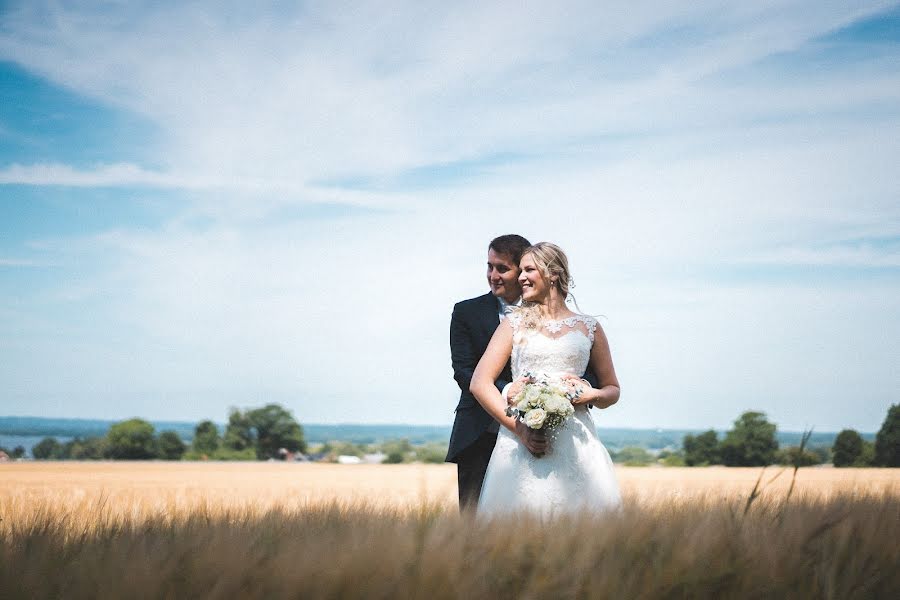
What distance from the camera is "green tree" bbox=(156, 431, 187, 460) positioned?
28422mm

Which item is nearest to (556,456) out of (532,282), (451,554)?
(532,282)

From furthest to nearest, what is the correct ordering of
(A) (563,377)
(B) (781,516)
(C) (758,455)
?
(C) (758,455)
(A) (563,377)
(B) (781,516)

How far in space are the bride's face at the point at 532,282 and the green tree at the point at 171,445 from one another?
25.3m

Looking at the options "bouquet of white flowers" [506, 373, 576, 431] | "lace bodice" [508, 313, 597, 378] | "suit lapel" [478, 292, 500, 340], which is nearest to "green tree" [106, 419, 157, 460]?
"suit lapel" [478, 292, 500, 340]

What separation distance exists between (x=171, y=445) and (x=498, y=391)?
25270mm

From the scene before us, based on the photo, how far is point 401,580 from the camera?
2.74 meters

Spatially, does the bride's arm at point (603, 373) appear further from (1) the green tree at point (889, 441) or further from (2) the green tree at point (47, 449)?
(2) the green tree at point (47, 449)

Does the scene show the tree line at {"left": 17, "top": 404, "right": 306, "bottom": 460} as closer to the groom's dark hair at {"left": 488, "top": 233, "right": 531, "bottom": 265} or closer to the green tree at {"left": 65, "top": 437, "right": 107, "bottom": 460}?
the green tree at {"left": 65, "top": 437, "right": 107, "bottom": 460}

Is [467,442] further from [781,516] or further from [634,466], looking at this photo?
[634,466]

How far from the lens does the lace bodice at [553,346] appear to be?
552 cm

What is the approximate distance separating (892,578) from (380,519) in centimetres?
213

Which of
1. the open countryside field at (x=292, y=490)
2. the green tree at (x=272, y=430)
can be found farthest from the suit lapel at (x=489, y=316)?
the green tree at (x=272, y=430)

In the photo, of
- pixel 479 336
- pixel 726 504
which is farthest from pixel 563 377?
pixel 726 504

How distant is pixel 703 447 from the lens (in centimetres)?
2720
